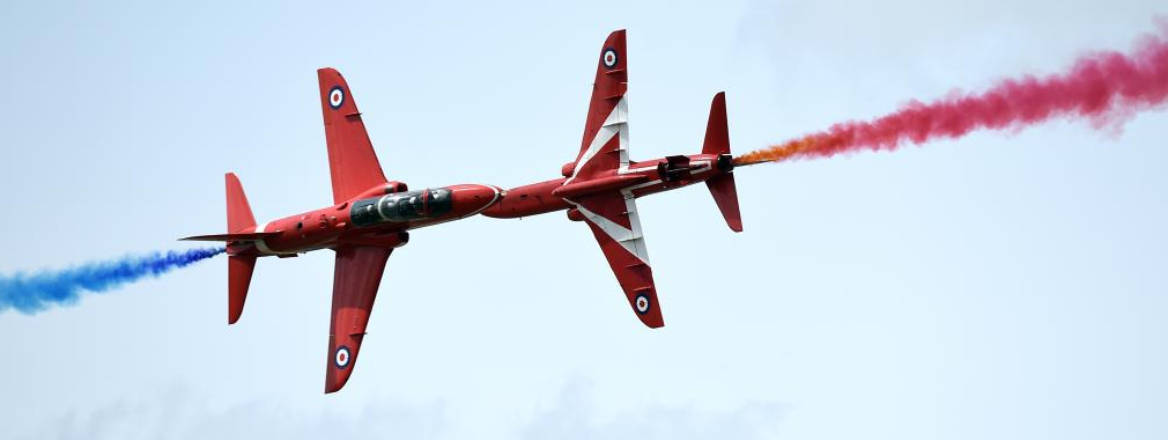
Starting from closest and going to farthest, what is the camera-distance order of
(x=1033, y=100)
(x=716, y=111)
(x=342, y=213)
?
(x=1033, y=100), (x=716, y=111), (x=342, y=213)

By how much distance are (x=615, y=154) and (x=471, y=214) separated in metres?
4.11

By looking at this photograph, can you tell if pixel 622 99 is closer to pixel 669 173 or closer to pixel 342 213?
pixel 669 173

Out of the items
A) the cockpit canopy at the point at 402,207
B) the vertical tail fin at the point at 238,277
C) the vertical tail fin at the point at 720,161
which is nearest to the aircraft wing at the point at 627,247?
the vertical tail fin at the point at 720,161

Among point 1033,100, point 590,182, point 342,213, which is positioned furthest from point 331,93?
point 1033,100

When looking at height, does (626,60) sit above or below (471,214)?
above

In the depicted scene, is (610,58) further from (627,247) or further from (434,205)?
(434,205)

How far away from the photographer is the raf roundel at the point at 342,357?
181 feet

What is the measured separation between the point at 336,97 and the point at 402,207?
4971 millimetres

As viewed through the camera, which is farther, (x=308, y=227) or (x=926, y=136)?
(x=308, y=227)

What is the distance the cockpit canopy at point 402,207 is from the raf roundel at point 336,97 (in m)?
3.65

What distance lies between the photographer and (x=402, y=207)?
54094 millimetres

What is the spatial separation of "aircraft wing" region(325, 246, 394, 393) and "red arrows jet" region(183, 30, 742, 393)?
1.0 inches

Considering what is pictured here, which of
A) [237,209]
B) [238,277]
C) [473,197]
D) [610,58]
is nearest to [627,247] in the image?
[473,197]

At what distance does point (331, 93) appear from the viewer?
57.6 meters
